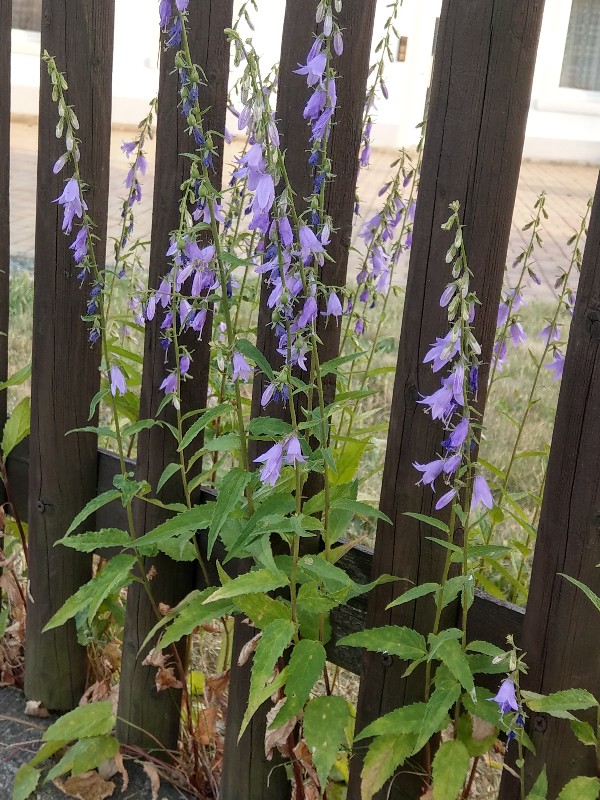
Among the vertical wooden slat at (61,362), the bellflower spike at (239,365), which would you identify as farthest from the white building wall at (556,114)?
the bellflower spike at (239,365)

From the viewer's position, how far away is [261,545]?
67.7 inches

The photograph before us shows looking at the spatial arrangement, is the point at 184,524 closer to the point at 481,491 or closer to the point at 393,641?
the point at 393,641

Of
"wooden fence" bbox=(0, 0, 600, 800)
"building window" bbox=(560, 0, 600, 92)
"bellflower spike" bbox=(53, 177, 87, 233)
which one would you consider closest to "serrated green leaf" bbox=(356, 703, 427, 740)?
"wooden fence" bbox=(0, 0, 600, 800)

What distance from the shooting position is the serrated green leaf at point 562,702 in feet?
5.02

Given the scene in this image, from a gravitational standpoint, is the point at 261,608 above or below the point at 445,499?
below

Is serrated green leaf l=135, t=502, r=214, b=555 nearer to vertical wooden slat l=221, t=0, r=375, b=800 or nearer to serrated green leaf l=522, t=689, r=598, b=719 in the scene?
vertical wooden slat l=221, t=0, r=375, b=800

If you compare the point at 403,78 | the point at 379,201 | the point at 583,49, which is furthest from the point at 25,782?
the point at 583,49

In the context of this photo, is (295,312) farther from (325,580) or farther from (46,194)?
(46,194)

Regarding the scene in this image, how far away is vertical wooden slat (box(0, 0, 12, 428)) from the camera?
2.29 metres

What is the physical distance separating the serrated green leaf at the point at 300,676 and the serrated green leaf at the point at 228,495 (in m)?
0.26

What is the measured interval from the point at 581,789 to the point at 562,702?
0.19 meters

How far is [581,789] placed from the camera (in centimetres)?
161

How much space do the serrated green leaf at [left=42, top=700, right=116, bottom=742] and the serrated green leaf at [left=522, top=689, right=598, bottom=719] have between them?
113 cm

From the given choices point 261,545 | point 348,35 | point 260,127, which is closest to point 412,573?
point 261,545
